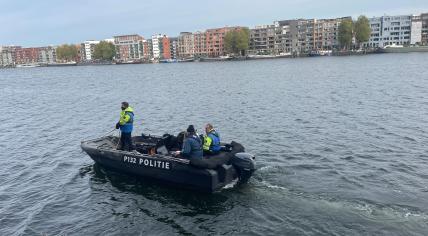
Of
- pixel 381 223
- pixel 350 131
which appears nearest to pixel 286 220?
pixel 381 223

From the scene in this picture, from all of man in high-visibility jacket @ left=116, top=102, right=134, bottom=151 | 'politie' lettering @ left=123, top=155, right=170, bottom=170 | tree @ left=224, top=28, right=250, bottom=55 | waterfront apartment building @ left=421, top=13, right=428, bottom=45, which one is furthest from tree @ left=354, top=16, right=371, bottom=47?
'politie' lettering @ left=123, top=155, right=170, bottom=170

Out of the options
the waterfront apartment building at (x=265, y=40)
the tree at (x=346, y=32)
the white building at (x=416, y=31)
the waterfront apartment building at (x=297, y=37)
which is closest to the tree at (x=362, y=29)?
the tree at (x=346, y=32)

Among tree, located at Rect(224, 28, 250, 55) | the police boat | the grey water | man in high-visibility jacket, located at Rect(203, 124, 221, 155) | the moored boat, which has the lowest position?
the grey water

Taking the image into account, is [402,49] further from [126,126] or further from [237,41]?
[126,126]

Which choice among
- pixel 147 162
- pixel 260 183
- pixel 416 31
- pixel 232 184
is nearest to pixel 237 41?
pixel 416 31

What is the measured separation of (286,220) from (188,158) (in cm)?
439

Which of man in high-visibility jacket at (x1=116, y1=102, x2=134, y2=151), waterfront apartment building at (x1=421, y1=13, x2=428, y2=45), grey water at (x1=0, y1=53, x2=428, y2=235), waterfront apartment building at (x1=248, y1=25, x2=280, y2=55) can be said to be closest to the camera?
grey water at (x1=0, y1=53, x2=428, y2=235)

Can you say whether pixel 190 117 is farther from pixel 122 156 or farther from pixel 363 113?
pixel 122 156

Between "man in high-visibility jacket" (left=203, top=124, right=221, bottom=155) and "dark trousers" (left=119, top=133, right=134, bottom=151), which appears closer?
"man in high-visibility jacket" (left=203, top=124, right=221, bottom=155)

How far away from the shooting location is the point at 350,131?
78.3 feet

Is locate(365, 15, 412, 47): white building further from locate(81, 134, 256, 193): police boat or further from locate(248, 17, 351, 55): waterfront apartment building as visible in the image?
locate(81, 134, 256, 193): police boat

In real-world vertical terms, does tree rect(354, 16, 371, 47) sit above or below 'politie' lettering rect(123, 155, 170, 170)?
above

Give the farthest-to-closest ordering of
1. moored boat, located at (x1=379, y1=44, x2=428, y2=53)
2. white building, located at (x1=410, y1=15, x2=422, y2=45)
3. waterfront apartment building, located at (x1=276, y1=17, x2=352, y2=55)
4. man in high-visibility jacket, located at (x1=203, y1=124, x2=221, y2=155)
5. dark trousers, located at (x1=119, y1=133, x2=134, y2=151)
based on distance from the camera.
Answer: waterfront apartment building, located at (x1=276, y1=17, x2=352, y2=55) → white building, located at (x1=410, y1=15, x2=422, y2=45) → moored boat, located at (x1=379, y1=44, x2=428, y2=53) → dark trousers, located at (x1=119, y1=133, x2=134, y2=151) → man in high-visibility jacket, located at (x1=203, y1=124, x2=221, y2=155)

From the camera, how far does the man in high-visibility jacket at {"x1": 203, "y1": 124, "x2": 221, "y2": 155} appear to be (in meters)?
15.0
